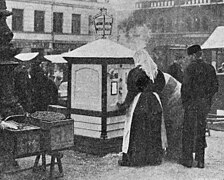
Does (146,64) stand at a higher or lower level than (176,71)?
higher


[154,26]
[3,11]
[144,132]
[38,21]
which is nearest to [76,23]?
[38,21]

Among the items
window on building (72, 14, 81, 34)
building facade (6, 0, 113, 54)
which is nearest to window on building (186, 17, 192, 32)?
building facade (6, 0, 113, 54)

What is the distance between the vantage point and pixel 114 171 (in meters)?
7.42

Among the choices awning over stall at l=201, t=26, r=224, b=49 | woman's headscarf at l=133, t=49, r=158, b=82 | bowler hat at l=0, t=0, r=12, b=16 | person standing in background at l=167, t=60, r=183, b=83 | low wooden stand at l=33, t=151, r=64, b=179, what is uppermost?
bowler hat at l=0, t=0, r=12, b=16

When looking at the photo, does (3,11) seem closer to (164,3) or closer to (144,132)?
(144,132)

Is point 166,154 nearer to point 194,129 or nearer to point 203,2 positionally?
point 194,129

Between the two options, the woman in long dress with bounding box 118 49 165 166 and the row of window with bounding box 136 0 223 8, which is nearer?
the woman in long dress with bounding box 118 49 165 166

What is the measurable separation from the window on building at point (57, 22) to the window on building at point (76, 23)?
4.36 ft

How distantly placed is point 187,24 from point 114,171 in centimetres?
3182

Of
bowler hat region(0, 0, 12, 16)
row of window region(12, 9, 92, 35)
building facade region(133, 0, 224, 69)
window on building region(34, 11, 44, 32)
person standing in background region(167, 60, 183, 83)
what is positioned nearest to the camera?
bowler hat region(0, 0, 12, 16)

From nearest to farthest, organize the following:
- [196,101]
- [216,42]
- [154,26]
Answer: [196,101]
[216,42]
[154,26]

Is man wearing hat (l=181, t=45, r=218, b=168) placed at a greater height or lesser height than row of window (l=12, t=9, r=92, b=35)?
lesser

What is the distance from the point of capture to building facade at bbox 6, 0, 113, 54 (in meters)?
29.5

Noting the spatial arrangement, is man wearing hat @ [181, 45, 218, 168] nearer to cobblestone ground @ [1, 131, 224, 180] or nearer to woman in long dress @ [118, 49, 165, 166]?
cobblestone ground @ [1, 131, 224, 180]
